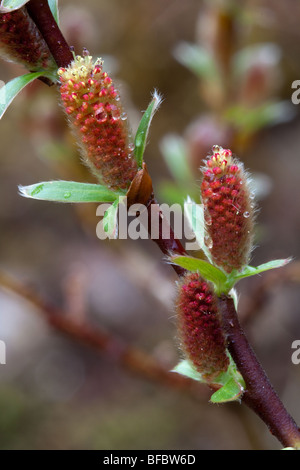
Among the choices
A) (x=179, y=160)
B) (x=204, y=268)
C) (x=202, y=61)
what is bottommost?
(x=204, y=268)

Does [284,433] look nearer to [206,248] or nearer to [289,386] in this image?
[206,248]

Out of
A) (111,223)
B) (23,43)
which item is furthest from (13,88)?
(111,223)

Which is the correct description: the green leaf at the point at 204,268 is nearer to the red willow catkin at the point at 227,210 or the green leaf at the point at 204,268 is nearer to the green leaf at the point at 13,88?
the red willow catkin at the point at 227,210

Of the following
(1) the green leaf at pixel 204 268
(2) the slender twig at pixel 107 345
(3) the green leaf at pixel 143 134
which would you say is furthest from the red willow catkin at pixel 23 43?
(2) the slender twig at pixel 107 345

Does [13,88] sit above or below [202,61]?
below

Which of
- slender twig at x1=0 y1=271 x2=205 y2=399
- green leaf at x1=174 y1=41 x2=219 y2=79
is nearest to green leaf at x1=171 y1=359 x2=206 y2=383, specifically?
slender twig at x1=0 y1=271 x2=205 y2=399

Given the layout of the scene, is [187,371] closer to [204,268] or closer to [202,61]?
[204,268]

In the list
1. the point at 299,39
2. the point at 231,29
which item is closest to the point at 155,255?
the point at 299,39
